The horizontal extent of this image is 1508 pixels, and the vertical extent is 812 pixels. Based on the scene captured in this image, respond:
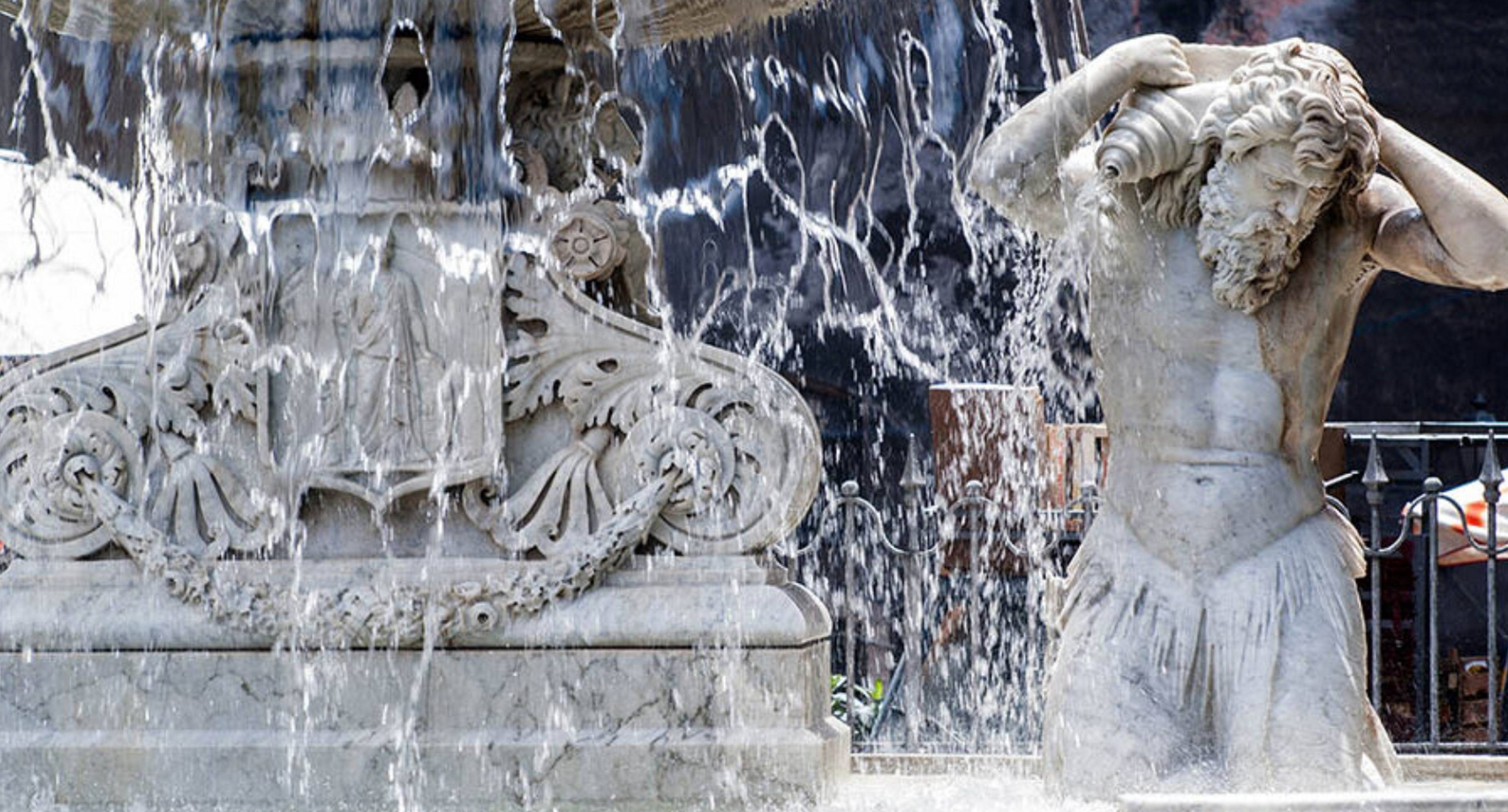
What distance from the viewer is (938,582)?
9.58m

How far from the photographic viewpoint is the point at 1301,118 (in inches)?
156

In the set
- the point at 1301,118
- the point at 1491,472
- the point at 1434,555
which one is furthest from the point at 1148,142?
the point at 1434,555

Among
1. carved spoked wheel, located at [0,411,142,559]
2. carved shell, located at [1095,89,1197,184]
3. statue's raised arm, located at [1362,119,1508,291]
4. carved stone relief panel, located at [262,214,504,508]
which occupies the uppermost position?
carved shell, located at [1095,89,1197,184]

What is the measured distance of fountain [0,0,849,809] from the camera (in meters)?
4.68

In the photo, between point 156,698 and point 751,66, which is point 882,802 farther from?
point 751,66

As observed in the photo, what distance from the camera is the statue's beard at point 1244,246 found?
4.04 m

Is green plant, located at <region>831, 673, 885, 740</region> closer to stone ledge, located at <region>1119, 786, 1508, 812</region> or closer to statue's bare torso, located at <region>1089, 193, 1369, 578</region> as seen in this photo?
statue's bare torso, located at <region>1089, 193, 1369, 578</region>

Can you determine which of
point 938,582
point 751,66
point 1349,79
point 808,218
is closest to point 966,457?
point 938,582

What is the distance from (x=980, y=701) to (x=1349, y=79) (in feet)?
18.0

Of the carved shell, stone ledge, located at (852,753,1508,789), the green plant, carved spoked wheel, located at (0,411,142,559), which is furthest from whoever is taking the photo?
the green plant

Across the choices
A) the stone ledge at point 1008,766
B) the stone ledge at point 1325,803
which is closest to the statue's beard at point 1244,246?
the stone ledge at point 1325,803

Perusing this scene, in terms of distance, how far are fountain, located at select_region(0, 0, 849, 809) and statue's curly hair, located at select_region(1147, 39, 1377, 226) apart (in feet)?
3.85

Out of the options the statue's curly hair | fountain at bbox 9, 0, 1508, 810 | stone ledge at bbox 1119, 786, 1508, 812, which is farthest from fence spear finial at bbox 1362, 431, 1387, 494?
stone ledge at bbox 1119, 786, 1508, 812

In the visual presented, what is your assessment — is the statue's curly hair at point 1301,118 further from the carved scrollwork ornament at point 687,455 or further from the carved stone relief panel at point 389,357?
the carved stone relief panel at point 389,357
